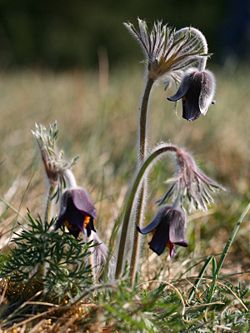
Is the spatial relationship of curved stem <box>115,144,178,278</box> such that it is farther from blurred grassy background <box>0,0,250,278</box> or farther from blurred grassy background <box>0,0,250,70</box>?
blurred grassy background <box>0,0,250,70</box>

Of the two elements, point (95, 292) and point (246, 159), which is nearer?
point (95, 292)

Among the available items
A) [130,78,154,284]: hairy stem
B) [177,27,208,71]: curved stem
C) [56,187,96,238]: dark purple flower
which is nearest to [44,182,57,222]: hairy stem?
[56,187,96,238]: dark purple flower

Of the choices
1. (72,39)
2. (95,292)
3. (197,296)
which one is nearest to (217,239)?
(197,296)

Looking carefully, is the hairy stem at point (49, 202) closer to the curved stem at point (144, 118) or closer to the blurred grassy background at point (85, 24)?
the curved stem at point (144, 118)

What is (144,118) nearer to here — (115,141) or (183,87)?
(183,87)

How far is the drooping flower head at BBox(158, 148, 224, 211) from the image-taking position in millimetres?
1807

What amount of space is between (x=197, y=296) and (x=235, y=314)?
0.19 m

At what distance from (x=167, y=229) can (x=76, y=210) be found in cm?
24

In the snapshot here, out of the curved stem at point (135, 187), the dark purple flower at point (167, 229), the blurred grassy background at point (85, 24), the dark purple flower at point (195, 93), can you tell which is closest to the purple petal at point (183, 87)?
the dark purple flower at point (195, 93)

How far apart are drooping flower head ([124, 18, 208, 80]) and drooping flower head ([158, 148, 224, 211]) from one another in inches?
9.1

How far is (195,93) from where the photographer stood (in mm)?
1876

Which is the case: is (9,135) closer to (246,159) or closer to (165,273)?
(246,159)

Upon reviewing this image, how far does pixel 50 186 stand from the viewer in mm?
1882

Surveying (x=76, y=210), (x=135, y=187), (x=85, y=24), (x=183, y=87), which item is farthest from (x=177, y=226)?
(x=85, y=24)
